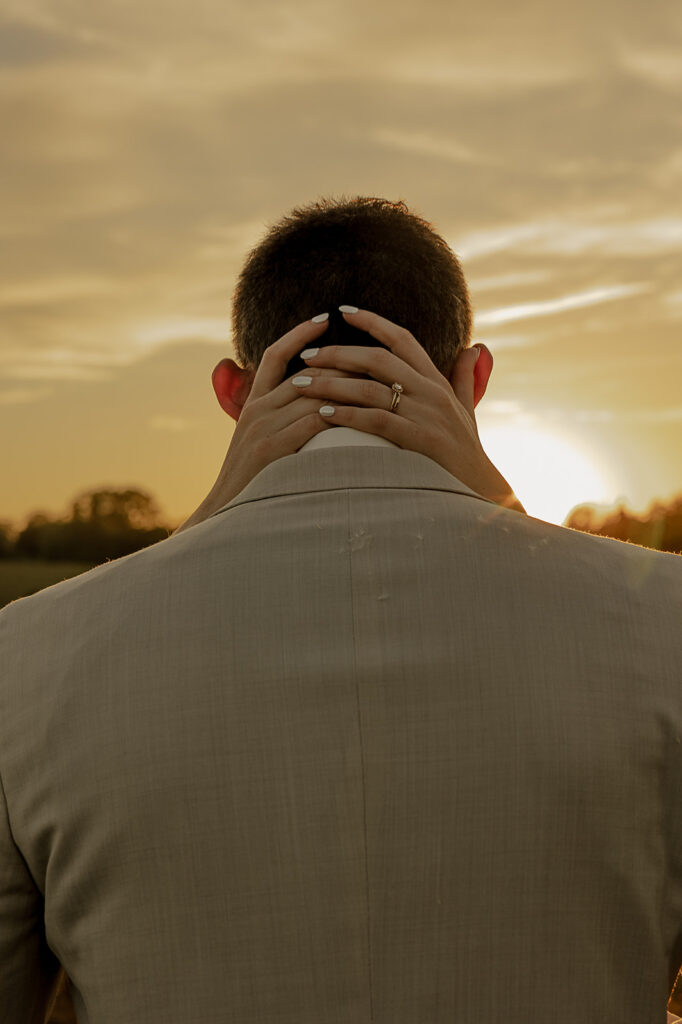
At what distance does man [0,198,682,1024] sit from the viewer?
5.07 ft

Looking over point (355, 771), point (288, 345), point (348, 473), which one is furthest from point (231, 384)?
point (355, 771)

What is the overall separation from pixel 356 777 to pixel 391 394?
75cm

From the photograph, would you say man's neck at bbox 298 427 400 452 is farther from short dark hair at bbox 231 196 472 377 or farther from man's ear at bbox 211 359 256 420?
man's ear at bbox 211 359 256 420

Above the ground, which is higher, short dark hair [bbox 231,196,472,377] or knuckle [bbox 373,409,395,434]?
short dark hair [bbox 231,196,472,377]

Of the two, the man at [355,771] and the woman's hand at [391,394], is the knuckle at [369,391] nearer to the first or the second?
the woman's hand at [391,394]

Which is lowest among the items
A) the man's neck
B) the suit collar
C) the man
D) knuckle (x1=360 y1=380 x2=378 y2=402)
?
the man

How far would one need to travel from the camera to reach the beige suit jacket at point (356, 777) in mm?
1546

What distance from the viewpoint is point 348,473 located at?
1749 millimetres

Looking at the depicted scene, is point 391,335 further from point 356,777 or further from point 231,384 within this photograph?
point 356,777

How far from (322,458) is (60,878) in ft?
2.69

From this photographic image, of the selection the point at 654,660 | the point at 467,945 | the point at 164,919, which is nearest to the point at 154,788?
the point at 164,919

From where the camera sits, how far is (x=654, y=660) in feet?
5.38

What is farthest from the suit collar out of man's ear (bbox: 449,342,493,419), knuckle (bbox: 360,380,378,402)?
man's ear (bbox: 449,342,493,419)

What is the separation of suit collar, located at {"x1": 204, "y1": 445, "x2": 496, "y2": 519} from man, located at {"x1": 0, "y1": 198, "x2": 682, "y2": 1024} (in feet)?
0.16
